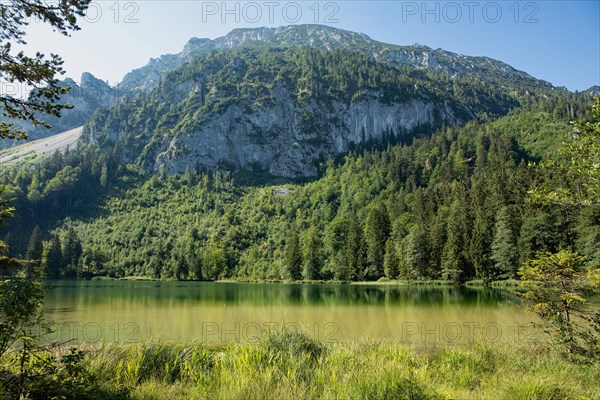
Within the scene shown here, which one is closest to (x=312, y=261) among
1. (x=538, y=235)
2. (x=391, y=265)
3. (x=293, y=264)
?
(x=293, y=264)

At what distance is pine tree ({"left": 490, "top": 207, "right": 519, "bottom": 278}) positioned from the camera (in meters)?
65.7

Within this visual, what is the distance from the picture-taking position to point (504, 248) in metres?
66.4

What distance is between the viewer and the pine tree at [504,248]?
65.7m

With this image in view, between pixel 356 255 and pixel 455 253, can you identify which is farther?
pixel 356 255

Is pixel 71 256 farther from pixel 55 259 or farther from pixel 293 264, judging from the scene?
pixel 293 264

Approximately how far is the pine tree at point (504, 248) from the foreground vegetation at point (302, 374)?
6170 cm

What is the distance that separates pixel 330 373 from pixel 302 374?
648 millimetres

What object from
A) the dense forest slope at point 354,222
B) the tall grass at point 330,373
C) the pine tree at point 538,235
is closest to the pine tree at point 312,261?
the dense forest slope at point 354,222

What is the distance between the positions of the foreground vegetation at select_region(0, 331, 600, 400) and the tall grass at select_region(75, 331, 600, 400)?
2 centimetres

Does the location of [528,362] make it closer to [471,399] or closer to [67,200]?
[471,399]

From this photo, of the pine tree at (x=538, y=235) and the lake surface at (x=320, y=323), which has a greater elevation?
the pine tree at (x=538, y=235)

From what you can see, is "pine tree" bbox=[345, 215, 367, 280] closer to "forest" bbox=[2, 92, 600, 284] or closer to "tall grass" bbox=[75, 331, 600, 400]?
"forest" bbox=[2, 92, 600, 284]

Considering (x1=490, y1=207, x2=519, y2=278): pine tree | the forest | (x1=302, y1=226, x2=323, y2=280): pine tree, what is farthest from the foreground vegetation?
(x1=302, y1=226, x2=323, y2=280): pine tree

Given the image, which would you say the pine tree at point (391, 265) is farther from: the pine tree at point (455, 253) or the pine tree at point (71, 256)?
the pine tree at point (71, 256)
